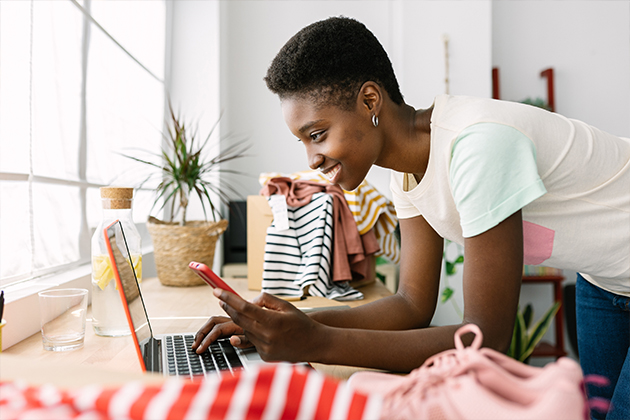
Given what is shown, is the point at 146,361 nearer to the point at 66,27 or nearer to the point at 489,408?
the point at 489,408

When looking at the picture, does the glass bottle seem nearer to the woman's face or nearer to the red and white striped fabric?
the woman's face

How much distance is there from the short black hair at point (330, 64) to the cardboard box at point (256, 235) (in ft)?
2.57

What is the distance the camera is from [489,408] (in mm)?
347

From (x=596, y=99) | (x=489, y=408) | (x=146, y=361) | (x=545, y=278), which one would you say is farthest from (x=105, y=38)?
(x=596, y=99)

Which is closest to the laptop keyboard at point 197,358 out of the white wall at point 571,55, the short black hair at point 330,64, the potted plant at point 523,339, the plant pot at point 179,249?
the short black hair at point 330,64

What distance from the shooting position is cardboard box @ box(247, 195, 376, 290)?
5.37ft

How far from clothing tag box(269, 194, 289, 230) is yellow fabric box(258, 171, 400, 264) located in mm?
118

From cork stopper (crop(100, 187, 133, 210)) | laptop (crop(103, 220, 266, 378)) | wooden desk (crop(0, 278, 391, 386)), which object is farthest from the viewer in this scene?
cork stopper (crop(100, 187, 133, 210))

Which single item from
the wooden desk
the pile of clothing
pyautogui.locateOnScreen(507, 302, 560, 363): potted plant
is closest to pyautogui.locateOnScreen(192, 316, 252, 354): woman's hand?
the wooden desk

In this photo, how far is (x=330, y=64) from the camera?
34.4 inches

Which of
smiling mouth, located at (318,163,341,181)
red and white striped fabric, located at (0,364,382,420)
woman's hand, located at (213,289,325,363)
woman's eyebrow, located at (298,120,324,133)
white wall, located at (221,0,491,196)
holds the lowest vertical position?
woman's hand, located at (213,289,325,363)

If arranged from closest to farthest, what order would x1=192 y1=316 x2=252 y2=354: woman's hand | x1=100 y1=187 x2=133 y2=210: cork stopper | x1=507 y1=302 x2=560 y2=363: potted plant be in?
x1=192 y1=316 x2=252 y2=354: woman's hand
x1=100 y1=187 x2=133 y2=210: cork stopper
x1=507 y1=302 x2=560 y2=363: potted plant

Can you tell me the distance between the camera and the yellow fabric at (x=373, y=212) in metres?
1.60

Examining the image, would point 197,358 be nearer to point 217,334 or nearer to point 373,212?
point 217,334
